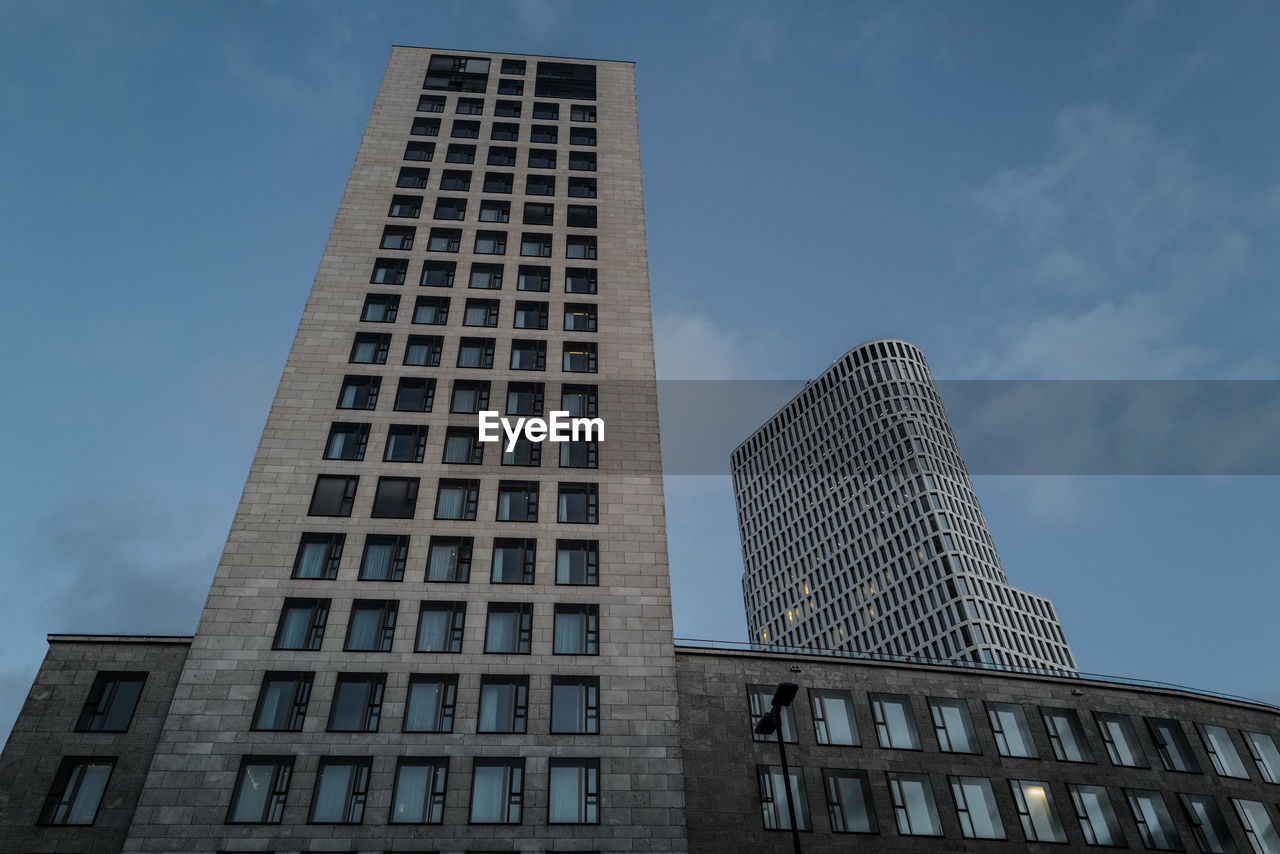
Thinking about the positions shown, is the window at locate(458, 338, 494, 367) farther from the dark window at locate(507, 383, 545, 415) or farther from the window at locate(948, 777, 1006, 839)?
the window at locate(948, 777, 1006, 839)

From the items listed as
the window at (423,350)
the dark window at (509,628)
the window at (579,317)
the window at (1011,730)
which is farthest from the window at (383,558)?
the window at (1011,730)

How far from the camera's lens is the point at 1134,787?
135 feet

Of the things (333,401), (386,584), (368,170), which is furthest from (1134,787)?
(368,170)

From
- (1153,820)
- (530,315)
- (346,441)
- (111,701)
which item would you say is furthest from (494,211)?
(1153,820)

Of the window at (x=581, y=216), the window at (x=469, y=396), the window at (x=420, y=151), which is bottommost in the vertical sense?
the window at (x=469, y=396)

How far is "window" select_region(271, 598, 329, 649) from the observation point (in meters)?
36.0

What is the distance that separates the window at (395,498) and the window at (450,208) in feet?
68.1

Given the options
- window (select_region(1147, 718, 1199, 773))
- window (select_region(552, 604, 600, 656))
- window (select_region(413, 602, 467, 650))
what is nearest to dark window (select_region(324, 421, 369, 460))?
window (select_region(413, 602, 467, 650))

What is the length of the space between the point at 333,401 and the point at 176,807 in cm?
2002

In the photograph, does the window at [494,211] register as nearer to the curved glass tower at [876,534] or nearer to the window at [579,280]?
the window at [579,280]

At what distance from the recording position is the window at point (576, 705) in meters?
34.8

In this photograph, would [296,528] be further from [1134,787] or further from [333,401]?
[1134,787]

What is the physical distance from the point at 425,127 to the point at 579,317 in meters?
22.9

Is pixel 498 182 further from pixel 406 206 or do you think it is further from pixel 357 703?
pixel 357 703
